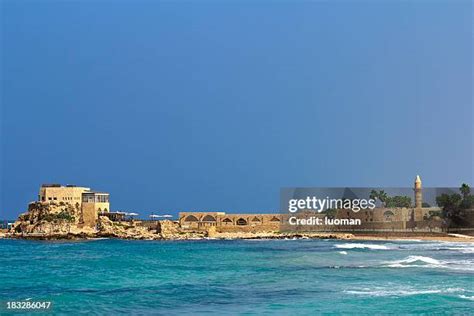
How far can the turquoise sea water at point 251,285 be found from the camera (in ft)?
55.1

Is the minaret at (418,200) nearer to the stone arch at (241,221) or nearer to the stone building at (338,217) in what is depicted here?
the stone building at (338,217)

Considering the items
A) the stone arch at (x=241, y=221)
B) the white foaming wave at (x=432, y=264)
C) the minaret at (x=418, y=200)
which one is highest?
the minaret at (x=418, y=200)

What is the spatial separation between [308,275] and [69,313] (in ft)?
34.4

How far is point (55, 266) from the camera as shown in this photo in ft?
104

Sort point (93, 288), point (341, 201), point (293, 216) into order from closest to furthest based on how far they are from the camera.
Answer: point (93, 288)
point (341, 201)
point (293, 216)

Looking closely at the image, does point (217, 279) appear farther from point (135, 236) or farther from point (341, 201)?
point (135, 236)

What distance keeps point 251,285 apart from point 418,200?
47.1 m

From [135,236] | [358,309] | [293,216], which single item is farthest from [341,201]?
[358,309]

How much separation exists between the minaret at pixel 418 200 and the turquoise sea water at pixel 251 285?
3177cm

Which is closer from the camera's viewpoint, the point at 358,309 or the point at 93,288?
the point at 358,309

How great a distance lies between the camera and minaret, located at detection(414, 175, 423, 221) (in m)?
65.1

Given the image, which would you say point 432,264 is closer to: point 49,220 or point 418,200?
point 418,200

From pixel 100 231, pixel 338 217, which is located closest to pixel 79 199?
pixel 100 231

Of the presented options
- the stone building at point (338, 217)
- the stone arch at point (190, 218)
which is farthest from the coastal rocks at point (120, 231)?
the stone building at point (338, 217)
